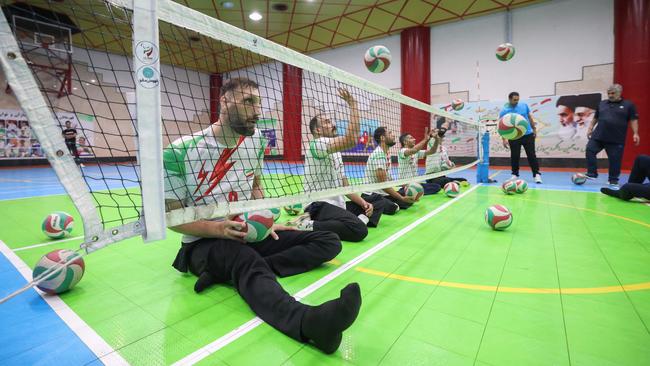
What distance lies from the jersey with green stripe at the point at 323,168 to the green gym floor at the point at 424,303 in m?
0.73

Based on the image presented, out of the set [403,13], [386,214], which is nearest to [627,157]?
[403,13]

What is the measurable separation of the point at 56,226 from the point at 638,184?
7923 mm

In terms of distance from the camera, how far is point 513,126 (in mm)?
6008

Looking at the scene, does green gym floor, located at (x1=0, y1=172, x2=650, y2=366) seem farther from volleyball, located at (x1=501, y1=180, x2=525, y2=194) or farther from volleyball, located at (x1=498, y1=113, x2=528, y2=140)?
volleyball, located at (x1=498, y1=113, x2=528, y2=140)

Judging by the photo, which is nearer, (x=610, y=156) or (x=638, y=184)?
(x=638, y=184)

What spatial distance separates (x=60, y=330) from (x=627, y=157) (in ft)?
44.0

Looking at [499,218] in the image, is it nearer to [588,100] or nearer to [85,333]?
[85,333]

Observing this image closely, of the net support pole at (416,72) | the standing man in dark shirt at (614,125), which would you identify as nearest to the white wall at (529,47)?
the net support pole at (416,72)

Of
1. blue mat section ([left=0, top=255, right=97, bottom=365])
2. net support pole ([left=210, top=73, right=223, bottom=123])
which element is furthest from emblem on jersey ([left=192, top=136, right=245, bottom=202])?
blue mat section ([left=0, top=255, right=97, bottom=365])

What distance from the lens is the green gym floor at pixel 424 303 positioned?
61.4 inches

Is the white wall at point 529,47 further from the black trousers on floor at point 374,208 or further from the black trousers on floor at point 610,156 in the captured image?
the black trousers on floor at point 374,208

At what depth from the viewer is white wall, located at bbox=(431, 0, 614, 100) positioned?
10.3 meters

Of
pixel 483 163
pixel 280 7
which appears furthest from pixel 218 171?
pixel 280 7

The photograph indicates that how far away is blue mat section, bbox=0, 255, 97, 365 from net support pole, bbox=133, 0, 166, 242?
2.56 ft
